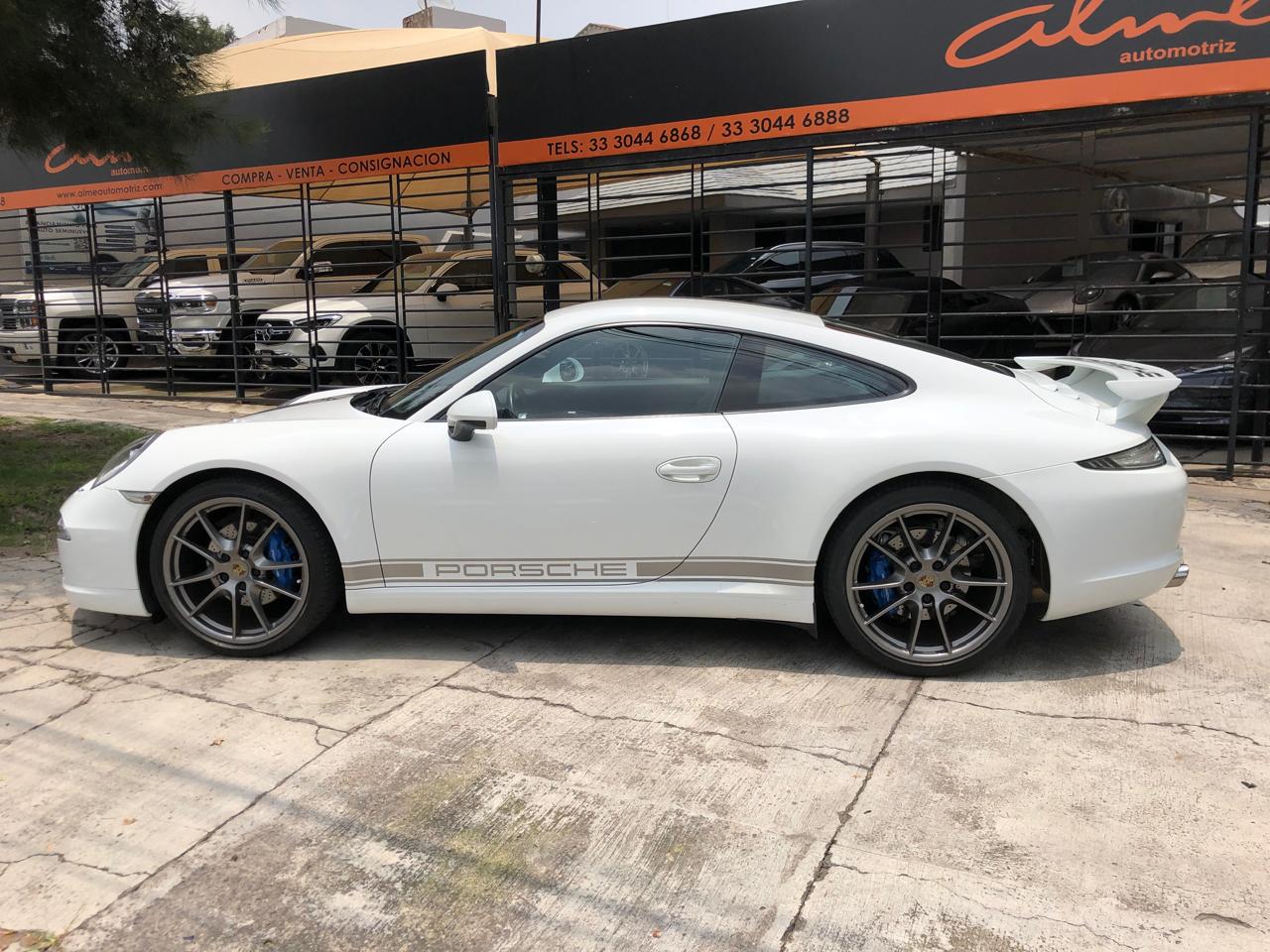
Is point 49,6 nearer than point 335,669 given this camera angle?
No

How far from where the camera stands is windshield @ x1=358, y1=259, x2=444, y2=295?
36.0 ft

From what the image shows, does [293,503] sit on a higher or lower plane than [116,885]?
higher

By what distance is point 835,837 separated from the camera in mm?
2646

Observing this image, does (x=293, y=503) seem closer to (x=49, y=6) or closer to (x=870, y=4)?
(x=49, y=6)

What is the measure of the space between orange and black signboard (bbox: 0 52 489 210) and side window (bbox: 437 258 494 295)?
49.3 inches

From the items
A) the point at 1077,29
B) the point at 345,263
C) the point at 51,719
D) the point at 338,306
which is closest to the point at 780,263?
the point at 1077,29

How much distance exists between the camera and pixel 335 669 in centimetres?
381

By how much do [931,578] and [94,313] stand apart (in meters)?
13.0

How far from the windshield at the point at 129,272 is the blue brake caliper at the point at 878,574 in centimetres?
1265

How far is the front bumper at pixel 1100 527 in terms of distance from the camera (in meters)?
3.47

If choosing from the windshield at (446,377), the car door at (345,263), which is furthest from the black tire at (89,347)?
the windshield at (446,377)

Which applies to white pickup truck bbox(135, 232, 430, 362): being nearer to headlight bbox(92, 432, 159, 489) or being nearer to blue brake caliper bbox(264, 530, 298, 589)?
headlight bbox(92, 432, 159, 489)

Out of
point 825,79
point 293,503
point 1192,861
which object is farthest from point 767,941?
point 825,79

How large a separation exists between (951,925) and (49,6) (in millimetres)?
7672
